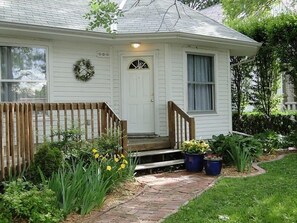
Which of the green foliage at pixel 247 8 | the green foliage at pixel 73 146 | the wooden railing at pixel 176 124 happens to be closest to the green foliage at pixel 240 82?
the green foliage at pixel 247 8

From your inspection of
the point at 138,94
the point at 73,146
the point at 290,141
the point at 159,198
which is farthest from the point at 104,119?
the point at 290,141

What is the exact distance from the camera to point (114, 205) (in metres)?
5.07

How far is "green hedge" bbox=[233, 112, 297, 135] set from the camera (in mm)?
12391

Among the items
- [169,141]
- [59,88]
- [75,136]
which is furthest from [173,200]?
[59,88]

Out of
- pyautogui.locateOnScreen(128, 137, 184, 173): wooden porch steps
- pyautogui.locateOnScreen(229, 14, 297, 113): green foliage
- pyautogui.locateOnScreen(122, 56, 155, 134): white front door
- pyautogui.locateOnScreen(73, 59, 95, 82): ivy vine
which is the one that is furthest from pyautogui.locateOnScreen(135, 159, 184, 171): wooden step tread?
pyautogui.locateOnScreen(229, 14, 297, 113): green foliage

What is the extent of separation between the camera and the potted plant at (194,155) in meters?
7.39

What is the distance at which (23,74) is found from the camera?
822 cm

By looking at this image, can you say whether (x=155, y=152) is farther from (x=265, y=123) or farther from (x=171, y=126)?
(x=265, y=123)

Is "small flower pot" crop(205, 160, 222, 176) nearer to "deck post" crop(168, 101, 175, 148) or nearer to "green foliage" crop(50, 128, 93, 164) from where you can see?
"deck post" crop(168, 101, 175, 148)

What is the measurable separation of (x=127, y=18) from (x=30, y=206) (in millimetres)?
6710

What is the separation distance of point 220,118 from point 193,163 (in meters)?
3.23

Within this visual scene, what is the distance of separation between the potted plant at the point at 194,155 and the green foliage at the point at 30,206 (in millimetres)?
3622

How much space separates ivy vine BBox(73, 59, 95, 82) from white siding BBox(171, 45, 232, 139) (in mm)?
2090

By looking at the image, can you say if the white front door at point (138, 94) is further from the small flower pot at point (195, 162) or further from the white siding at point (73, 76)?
the small flower pot at point (195, 162)
